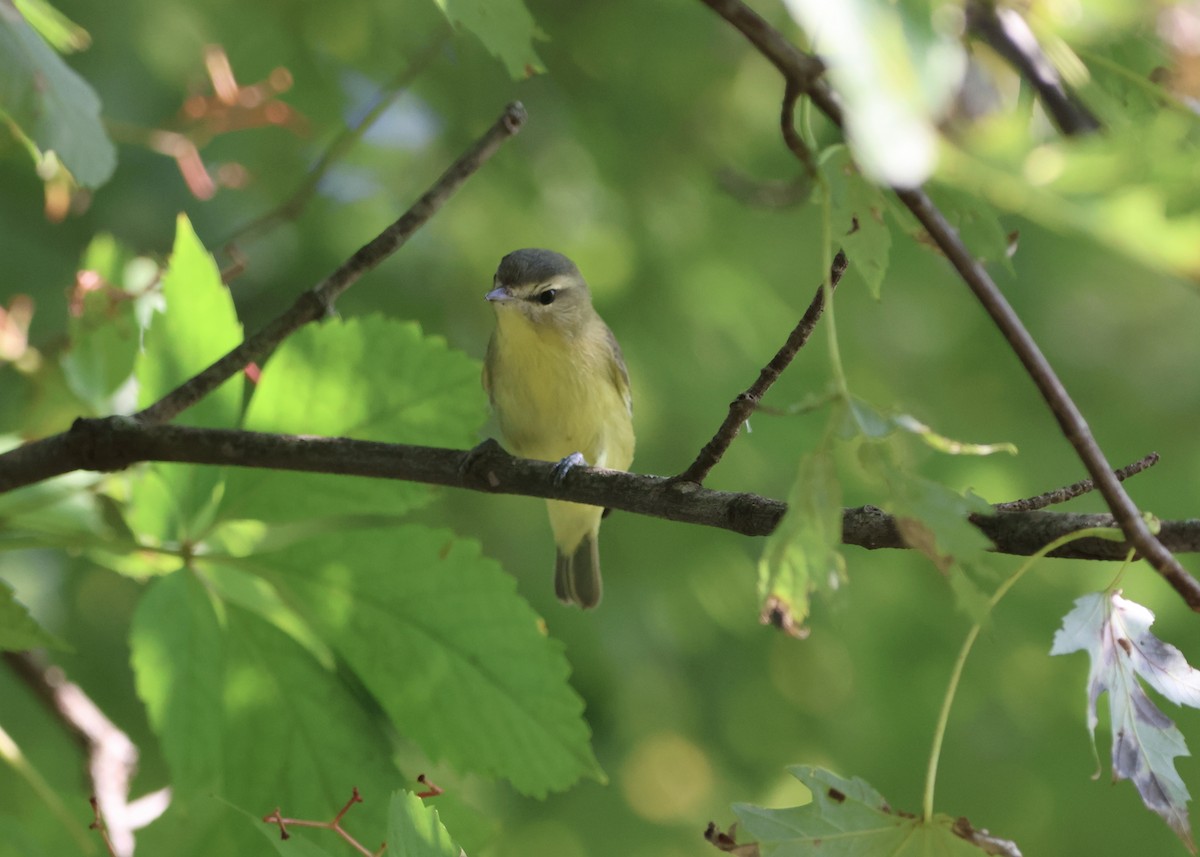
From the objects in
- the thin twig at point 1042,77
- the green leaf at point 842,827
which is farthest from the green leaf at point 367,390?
the thin twig at point 1042,77

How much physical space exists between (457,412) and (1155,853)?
9.45ft

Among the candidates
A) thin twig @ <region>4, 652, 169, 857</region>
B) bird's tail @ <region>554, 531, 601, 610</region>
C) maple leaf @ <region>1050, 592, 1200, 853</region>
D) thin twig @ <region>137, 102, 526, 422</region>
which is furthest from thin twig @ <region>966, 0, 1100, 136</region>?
thin twig @ <region>4, 652, 169, 857</region>

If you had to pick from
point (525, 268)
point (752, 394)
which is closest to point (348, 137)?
point (525, 268)

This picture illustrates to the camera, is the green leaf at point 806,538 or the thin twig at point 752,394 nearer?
the green leaf at point 806,538

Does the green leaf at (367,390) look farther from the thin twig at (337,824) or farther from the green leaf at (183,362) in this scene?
the thin twig at (337,824)

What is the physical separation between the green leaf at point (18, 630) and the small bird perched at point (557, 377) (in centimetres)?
199

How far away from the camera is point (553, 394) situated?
3.65 metres

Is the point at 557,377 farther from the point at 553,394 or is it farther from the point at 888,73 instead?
the point at 888,73

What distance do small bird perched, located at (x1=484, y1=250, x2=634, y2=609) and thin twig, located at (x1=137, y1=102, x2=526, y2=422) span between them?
63.9 inches

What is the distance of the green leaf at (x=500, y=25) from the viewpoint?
4.53 feet

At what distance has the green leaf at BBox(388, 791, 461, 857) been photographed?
1275 millimetres

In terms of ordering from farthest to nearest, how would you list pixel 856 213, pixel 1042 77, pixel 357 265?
pixel 1042 77
pixel 357 265
pixel 856 213

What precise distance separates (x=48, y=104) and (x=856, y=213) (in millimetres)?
1087

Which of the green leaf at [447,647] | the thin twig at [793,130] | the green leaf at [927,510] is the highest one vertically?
the thin twig at [793,130]
